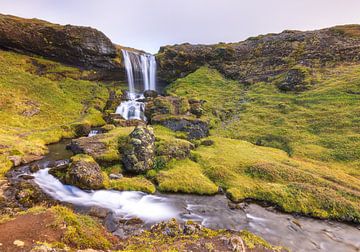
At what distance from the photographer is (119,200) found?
2091cm

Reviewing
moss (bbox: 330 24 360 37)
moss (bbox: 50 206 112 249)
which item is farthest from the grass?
moss (bbox: 50 206 112 249)

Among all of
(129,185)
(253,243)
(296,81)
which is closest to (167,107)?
(129,185)

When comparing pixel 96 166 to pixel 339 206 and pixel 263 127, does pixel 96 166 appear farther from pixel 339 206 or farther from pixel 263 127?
pixel 263 127

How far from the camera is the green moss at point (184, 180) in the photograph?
2373 centimetres

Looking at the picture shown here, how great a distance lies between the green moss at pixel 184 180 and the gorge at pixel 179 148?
0.13 m

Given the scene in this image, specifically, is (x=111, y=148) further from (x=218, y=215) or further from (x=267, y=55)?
(x=267, y=55)

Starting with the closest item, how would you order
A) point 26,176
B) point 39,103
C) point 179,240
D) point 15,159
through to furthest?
point 179,240, point 26,176, point 15,159, point 39,103

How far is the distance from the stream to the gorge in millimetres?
98

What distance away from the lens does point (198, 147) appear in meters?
34.5

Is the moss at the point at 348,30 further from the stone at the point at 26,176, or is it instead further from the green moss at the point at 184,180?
the stone at the point at 26,176

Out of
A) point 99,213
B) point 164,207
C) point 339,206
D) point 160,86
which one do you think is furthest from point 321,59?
point 99,213

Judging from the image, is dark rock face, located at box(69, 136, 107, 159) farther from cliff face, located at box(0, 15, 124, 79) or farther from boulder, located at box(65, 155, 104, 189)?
cliff face, located at box(0, 15, 124, 79)

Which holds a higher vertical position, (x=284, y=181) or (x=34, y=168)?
(x=34, y=168)

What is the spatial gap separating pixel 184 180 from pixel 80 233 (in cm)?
1304
